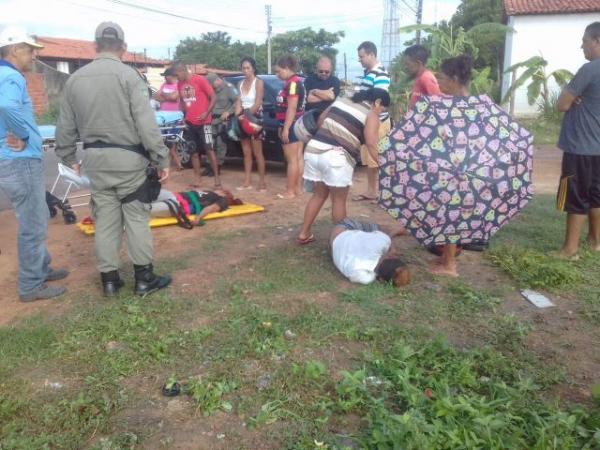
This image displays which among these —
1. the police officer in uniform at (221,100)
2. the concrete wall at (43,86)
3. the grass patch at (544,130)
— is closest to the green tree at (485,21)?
the grass patch at (544,130)

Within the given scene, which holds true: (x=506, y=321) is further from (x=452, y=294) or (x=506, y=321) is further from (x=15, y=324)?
(x=15, y=324)

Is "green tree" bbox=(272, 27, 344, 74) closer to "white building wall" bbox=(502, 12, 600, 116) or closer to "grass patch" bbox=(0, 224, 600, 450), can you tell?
"white building wall" bbox=(502, 12, 600, 116)

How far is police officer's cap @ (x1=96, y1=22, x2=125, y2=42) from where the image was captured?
13.1ft

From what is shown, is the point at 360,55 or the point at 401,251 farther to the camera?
the point at 360,55

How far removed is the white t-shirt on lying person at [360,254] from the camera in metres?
4.43

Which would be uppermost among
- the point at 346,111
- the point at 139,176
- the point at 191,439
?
the point at 346,111

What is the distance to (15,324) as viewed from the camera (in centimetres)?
394

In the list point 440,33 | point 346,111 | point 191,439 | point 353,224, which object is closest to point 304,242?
point 353,224

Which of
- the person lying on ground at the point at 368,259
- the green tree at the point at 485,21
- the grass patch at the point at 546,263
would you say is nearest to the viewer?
the grass patch at the point at 546,263

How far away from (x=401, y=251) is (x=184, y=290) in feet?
6.89

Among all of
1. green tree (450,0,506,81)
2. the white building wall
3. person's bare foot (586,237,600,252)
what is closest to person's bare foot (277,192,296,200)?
person's bare foot (586,237,600,252)

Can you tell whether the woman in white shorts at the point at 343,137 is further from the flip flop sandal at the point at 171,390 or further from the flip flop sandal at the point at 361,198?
the flip flop sandal at the point at 171,390

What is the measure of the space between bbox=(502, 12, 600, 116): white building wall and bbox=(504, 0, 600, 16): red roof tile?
0.26 meters

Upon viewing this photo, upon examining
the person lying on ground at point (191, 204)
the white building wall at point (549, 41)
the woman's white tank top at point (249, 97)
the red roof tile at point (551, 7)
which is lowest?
the person lying on ground at point (191, 204)
